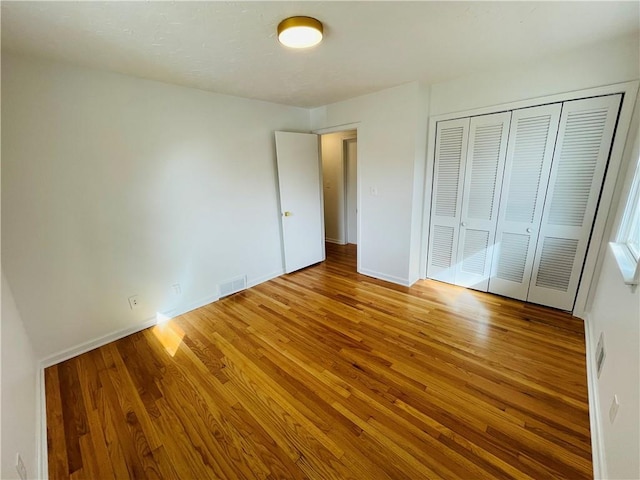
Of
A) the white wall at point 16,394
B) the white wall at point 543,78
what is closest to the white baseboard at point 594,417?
the white wall at point 543,78

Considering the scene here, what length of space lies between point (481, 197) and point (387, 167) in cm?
101

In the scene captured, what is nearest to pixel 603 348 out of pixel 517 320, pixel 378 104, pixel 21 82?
pixel 517 320

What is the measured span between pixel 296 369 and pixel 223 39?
2266 mm

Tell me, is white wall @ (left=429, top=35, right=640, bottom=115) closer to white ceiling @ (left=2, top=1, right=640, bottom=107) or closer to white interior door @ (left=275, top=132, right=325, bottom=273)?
white ceiling @ (left=2, top=1, right=640, bottom=107)

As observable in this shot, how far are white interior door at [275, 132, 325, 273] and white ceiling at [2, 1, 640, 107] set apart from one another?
105cm

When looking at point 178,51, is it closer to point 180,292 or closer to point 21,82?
point 21,82

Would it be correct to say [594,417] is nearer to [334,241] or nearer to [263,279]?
[263,279]

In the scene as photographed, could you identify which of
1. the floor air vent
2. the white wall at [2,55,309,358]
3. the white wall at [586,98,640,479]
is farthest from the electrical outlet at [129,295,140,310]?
the white wall at [586,98,640,479]

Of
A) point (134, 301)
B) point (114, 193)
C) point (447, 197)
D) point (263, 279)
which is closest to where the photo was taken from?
point (114, 193)

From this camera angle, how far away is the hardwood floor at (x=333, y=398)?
1.32 metres

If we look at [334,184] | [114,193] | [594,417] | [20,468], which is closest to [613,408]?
[594,417]

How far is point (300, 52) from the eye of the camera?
73.7 inches

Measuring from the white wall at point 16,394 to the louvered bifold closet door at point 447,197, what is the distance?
345cm

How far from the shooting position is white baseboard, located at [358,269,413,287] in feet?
10.4
